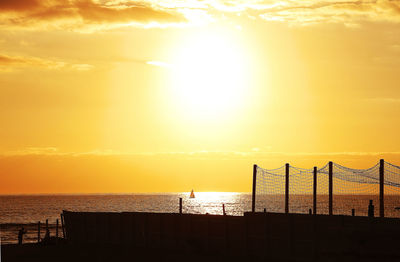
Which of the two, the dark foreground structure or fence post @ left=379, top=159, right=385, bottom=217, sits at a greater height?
fence post @ left=379, top=159, right=385, bottom=217

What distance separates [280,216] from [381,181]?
16.8 feet

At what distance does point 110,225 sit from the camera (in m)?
42.1

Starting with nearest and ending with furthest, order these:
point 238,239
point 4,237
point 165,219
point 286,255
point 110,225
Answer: point 286,255
point 238,239
point 165,219
point 110,225
point 4,237

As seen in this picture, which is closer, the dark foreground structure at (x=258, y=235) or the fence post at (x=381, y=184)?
the dark foreground structure at (x=258, y=235)

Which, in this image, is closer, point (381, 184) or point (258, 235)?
point (381, 184)

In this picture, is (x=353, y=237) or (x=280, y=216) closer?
(x=353, y=237)

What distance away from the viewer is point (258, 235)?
31.9 meters

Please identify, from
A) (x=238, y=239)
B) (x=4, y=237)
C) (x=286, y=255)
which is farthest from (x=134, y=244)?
(x=4, y=237)

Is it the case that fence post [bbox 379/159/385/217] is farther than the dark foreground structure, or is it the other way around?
fence post [bbox 379/159/385/217]

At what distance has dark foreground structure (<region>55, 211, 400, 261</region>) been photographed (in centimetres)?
2761

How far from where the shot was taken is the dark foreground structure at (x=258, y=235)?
2761cm

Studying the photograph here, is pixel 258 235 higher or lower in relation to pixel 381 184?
lower

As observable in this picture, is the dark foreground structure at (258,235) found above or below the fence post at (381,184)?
below

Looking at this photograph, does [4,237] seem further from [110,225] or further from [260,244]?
[260,244]
